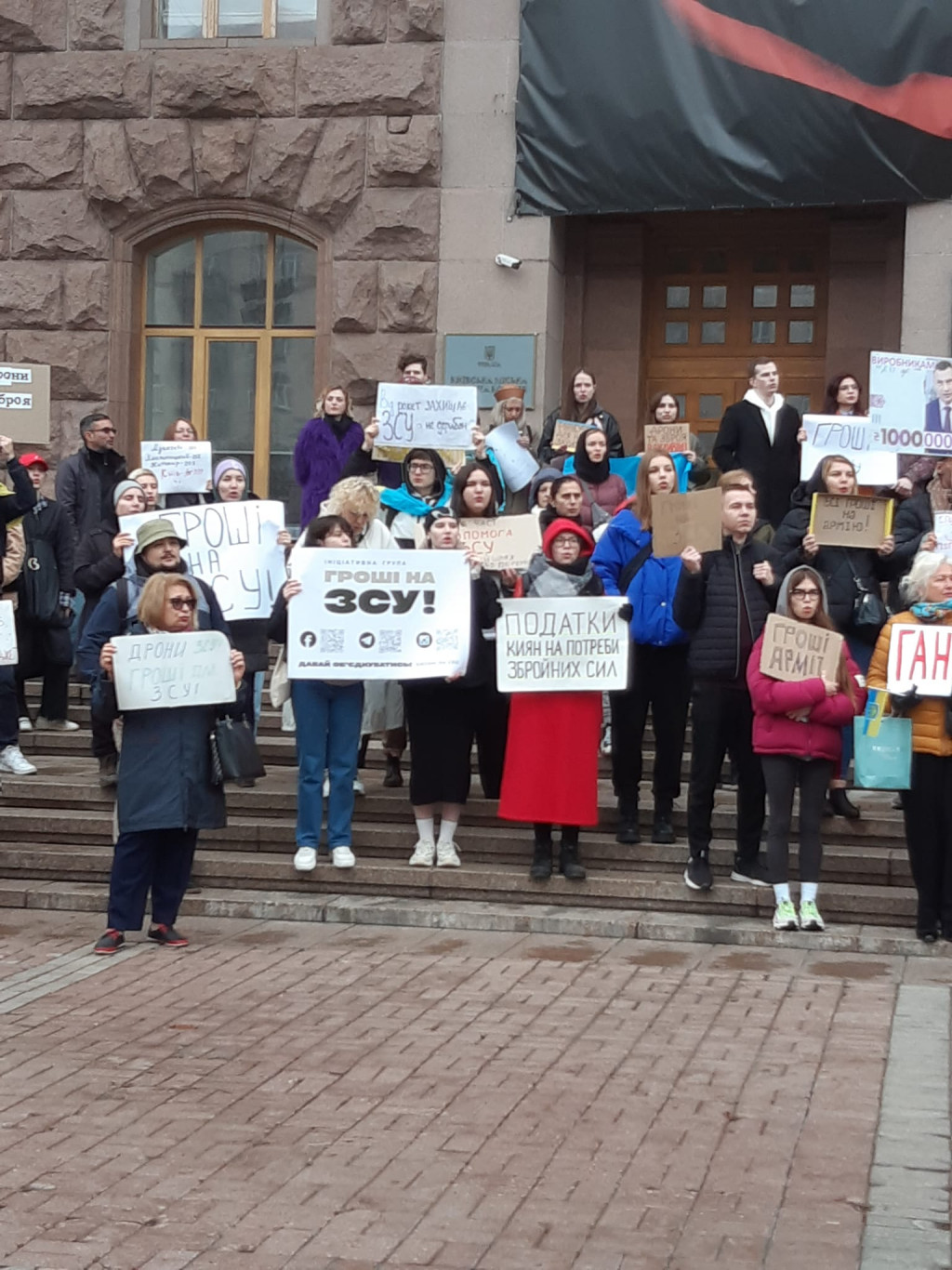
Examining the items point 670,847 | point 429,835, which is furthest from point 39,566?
point 670,847

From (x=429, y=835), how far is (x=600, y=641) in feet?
4.71

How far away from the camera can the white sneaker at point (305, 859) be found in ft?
35.4

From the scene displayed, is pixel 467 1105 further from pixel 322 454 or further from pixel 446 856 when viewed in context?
pixel 322 454

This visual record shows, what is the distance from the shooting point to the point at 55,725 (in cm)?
1354

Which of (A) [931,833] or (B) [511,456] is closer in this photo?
(A) [931,833]

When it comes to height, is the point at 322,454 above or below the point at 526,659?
above

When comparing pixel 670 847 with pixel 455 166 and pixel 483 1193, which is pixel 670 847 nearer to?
pixel 483 1193

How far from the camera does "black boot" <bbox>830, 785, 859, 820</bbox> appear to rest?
36.5ft

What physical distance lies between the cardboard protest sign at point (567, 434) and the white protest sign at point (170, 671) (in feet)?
15.4

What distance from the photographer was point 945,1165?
6.31m

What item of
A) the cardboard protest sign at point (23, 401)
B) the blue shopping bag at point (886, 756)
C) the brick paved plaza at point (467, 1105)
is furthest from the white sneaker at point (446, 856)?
the cardboard protest sign at point (23, 401)

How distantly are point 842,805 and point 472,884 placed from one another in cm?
213

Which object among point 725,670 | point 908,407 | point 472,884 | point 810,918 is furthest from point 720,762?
point 908,407

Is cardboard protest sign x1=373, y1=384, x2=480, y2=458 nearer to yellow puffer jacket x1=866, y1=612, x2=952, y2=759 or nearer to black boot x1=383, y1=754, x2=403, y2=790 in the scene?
black boot x1=383, y1=754, x2=403, y2=790
